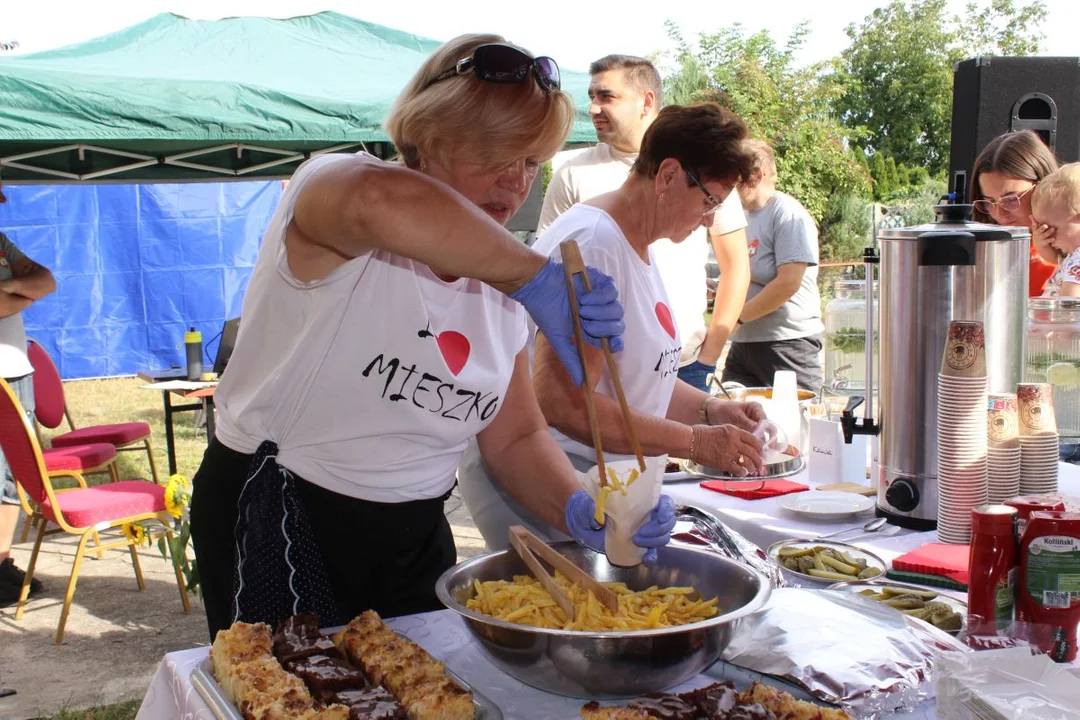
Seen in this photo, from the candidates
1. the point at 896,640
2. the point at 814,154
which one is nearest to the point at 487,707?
the point at 896,640

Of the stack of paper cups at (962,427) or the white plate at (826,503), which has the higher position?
the stack of paper cups at (962,427)

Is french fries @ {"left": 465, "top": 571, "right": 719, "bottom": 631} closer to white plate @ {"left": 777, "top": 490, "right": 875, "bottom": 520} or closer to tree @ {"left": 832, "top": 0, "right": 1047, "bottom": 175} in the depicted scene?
white plate @ {"left": 777, "top": 490, "right": 875, "bottom": 520}

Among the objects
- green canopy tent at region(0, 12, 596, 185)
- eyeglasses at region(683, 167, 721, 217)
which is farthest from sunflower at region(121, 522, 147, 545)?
eyeglasses at region(683, 167, 721, 217)

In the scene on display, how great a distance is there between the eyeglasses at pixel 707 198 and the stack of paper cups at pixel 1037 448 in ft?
2.92

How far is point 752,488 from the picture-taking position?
257cm

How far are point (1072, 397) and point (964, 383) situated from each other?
93 centimetres

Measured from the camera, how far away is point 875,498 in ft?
7.93

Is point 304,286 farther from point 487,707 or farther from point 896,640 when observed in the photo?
point 896,640

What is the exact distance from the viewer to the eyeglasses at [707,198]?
2.54m

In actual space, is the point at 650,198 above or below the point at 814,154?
below

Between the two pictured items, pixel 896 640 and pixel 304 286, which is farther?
pixel 304 286

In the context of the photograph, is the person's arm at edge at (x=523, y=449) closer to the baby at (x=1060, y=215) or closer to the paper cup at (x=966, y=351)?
the paper cup at (x=966, y=351)

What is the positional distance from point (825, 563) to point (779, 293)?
3114 millimetres

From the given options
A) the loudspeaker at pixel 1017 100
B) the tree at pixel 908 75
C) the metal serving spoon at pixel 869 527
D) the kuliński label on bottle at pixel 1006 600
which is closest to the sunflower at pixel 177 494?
the metal serving spoon at pixel 869 527
